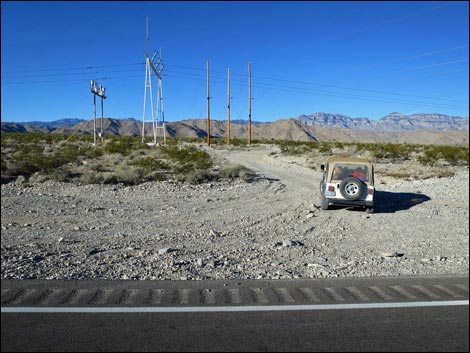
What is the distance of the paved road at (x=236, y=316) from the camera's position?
404 cm

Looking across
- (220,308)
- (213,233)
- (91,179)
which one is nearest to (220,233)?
(213,233)

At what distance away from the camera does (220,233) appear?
10.5 metres

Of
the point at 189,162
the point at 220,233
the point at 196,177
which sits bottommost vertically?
the point at 220,233

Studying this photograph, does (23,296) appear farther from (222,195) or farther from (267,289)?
(222,195)

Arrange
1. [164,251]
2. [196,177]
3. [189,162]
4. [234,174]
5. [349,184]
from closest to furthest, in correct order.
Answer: [164,251], [349,184], [196,177], [234,174], [189,162]

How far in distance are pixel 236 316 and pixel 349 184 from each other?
869 cm

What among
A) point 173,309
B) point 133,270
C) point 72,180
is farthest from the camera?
point 72,180

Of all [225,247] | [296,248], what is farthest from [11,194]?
[296,248]

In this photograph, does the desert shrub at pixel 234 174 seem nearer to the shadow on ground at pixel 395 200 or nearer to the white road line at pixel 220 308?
the shadow on ground at pixel 395 200

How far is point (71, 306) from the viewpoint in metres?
4.93

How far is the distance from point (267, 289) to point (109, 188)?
12.4 m

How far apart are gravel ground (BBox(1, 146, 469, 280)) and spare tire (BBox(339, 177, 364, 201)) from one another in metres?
0.61

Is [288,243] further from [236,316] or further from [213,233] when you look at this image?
[236,316]

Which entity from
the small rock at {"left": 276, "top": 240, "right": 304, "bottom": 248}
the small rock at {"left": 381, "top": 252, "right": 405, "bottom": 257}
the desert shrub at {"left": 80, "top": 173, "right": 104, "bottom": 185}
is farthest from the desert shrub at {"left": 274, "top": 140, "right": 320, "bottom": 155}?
the small rock at {"left": 381, "top": 252, "right": 405, "bottom": 257}
